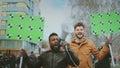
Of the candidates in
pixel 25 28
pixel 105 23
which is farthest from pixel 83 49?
pixel 105 23

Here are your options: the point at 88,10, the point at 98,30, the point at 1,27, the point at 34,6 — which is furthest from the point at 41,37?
the point at 34,6

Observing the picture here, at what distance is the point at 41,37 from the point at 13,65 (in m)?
11.0

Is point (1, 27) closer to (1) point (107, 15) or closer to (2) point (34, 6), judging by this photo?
(2) point (34, 6)

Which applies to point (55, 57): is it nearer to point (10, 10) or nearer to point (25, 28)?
point (25, 28)

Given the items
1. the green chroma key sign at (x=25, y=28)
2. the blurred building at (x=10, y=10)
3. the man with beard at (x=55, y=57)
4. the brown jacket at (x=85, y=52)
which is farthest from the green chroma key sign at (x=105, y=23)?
the blurred building at (x=10, y=10)

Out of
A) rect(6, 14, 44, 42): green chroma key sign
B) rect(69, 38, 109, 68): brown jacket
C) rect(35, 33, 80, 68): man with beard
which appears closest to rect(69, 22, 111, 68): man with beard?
rect(69, 38, 109, 68): brown jacket

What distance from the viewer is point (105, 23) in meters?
10.6

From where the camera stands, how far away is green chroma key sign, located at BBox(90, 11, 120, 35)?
1031 centimetres

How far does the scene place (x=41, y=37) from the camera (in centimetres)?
999

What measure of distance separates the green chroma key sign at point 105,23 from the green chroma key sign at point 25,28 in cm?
143

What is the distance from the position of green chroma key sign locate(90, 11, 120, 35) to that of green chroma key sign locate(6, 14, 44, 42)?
143 centimetres

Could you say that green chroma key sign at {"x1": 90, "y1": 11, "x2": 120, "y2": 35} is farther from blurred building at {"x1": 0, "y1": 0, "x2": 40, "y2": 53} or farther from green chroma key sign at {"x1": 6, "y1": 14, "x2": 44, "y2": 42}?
blurred building at {"x1": 0, "y1": 0, "x2": 40, "y2": 53}

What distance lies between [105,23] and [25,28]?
2252mm

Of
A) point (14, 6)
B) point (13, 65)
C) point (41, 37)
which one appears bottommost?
point (13, 65)
